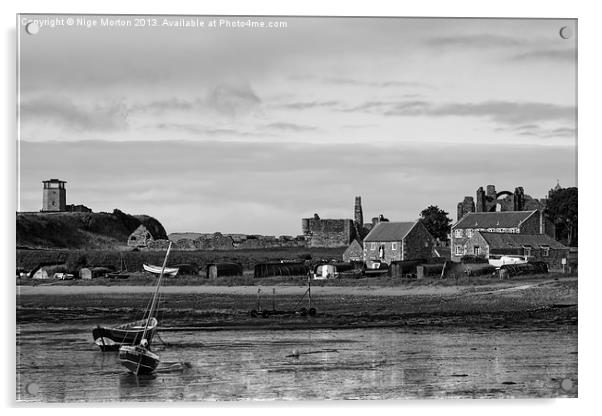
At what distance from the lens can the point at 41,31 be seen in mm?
12812

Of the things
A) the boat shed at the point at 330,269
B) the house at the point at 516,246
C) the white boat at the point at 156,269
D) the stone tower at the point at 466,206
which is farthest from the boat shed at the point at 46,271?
the house at the point at 516,246

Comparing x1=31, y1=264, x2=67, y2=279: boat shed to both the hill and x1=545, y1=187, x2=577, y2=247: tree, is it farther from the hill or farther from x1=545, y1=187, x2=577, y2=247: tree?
x1=545, y1=187, x2=577, y2=247: tree

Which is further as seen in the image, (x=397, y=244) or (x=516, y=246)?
(x=397, y=244)

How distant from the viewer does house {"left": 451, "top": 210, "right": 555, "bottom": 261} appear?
23.8 meters

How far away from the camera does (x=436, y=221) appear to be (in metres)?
21.8

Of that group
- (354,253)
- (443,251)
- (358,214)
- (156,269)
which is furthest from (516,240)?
(156,269)

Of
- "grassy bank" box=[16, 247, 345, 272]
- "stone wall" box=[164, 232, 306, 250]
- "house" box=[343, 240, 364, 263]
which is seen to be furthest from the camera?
"house" box=[343, 240, 364, 263]

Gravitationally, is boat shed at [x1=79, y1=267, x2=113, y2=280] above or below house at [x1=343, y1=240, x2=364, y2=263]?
below

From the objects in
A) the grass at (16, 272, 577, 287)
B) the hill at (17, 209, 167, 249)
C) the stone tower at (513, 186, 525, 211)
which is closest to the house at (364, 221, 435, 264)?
the grass at (16, 272, 577, 287)

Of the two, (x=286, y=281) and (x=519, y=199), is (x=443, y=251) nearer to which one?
(x=286, y=281)

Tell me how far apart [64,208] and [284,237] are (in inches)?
199

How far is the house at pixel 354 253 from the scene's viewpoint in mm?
27969

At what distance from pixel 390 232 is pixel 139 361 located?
12.0 m

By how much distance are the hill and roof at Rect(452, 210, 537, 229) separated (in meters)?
7.10
